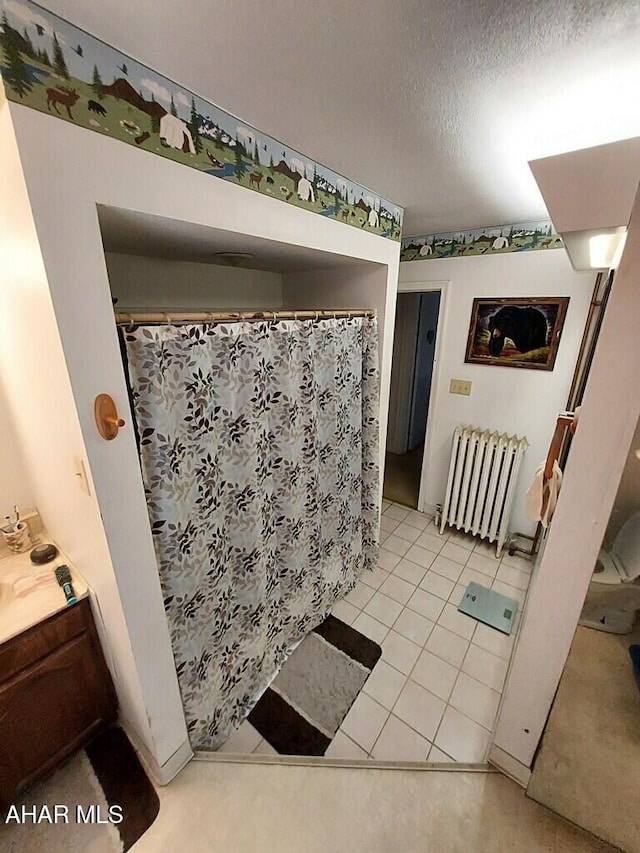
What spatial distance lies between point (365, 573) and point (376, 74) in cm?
247

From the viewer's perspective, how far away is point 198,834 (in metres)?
1.17

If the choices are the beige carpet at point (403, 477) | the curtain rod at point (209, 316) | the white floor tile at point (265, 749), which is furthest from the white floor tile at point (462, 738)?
the curtain rod at point (209, 316)

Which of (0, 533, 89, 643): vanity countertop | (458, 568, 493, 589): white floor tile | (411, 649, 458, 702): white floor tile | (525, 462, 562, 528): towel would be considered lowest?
(411, 649, 458, 702): white floor tile

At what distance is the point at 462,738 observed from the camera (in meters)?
1.47

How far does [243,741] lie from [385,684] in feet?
2.30

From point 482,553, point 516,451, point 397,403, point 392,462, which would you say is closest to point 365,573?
point 482,553

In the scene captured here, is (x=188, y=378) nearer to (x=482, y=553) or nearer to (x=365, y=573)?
(x=365, y=573)

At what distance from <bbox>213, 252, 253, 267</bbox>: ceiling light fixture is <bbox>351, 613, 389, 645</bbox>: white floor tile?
208 cm

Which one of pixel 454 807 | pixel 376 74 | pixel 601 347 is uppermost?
pixel 376 74

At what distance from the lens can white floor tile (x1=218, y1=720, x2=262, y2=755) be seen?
1.44m

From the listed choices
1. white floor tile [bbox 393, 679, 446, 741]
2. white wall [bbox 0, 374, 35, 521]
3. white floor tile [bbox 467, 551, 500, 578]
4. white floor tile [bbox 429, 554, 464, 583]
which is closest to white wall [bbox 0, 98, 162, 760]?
white wall [bbox 0, 374, 35, 521]

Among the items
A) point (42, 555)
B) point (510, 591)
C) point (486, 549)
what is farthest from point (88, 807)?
point (486, 549)

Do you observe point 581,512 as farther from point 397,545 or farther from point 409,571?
point 397,545

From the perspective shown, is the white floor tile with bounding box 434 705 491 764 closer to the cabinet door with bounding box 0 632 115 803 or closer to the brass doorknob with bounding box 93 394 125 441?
the cabinet door with bounding box 0 632 115 803
